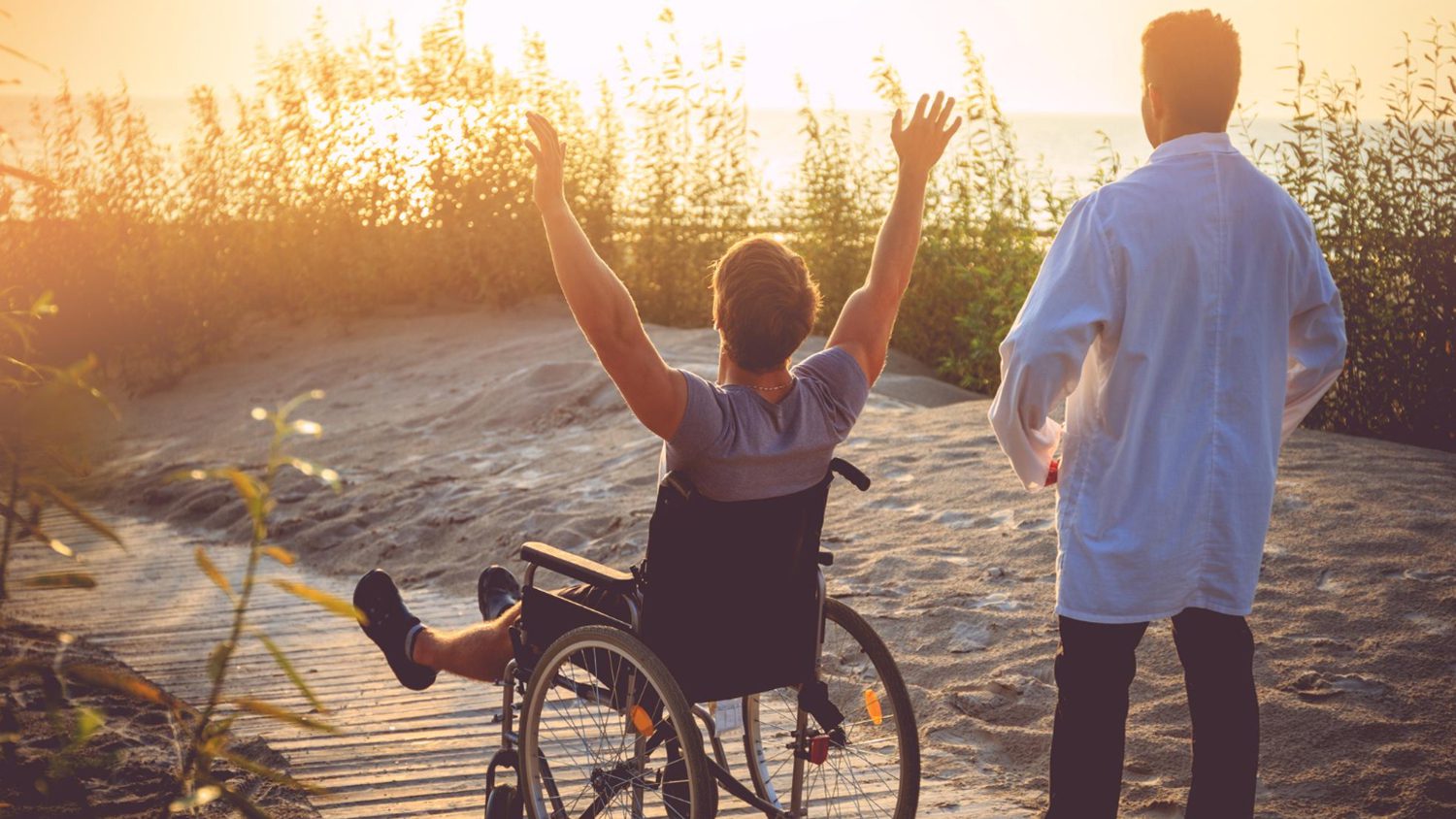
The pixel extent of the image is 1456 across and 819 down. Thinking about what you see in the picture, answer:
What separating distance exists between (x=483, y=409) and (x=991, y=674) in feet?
17.6

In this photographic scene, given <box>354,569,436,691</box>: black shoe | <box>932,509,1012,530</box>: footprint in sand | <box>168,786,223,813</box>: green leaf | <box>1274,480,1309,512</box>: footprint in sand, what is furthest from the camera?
<box>932,509,1012,530</box>: footprint in sand

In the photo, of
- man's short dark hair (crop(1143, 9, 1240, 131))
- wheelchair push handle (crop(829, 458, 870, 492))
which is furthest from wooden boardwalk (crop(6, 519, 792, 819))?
man's short dark hair (crop(1143, 9, 1240, 131))

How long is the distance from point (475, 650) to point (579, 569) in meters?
0.63

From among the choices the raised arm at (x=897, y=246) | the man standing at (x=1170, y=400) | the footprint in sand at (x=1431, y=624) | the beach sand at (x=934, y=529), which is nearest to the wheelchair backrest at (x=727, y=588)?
the raised arm at (x=897, y=246)

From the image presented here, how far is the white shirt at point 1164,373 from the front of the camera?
104 inches

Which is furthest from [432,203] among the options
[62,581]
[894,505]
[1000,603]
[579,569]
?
[62,581]

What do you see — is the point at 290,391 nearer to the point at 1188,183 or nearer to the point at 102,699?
the point at 102,699

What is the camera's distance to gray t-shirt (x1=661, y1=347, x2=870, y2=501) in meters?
2.92

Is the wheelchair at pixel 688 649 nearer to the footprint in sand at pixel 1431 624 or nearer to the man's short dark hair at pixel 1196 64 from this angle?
the man's short dark hair at pixel 1196 64

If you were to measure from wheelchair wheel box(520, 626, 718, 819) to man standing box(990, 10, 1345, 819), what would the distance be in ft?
2.43

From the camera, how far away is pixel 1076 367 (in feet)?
8.63

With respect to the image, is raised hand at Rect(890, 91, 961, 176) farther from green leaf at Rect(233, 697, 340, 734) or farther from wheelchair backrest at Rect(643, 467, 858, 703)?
green leaf at Rect(233, 697, 340, 734)

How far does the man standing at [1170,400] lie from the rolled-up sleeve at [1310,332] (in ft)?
0.05

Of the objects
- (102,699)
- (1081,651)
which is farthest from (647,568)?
(102,699)
